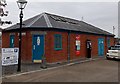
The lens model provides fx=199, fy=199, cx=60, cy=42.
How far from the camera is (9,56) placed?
12.5 metres

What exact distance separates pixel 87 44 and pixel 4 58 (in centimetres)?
1181

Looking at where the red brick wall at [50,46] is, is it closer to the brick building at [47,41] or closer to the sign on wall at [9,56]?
the brick building at [47,41]

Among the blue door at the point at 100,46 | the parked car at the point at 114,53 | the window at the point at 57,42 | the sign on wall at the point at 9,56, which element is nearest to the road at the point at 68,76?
the sign on wall at the point at 9,56

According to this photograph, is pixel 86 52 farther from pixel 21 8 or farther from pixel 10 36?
pixel 21 8

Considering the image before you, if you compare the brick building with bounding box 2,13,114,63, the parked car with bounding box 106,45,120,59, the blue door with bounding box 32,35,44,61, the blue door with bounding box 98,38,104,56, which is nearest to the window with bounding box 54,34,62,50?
the brick building with bounding box 2,13,114,63

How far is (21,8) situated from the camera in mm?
12648

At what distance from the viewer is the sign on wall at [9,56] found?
39.9ft

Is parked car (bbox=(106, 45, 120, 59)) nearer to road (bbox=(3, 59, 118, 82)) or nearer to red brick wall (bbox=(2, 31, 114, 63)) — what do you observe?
red brick wall (bbox=(2, 31, 114, 63))

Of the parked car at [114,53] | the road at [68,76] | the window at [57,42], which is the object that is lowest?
the road at [68,76]

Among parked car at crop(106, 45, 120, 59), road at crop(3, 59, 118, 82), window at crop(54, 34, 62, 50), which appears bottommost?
road at crop(3, 59, 118, 82)

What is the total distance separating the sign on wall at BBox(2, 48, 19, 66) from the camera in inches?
479

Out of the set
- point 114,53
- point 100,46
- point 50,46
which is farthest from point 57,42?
point 100,46

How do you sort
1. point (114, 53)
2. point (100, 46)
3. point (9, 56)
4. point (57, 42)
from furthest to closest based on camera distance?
point (100, 46) → point (114, 53) → point (57, 42) → point (9, 56)

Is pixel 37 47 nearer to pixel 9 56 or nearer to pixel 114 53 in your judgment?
pixel 9 56
